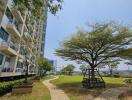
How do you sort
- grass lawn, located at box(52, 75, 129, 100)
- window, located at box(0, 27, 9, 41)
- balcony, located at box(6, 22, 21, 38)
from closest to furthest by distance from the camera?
grass lawn, located at box(52, 75, 129, 100) → window, located at box(0, 27, 9, 41) → balcony, located at box(6, 22, 21, 38)

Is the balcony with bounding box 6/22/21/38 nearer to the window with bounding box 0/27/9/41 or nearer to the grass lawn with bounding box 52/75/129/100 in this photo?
the window with bounding box 0/27/9/41

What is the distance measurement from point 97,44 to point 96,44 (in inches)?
5.8

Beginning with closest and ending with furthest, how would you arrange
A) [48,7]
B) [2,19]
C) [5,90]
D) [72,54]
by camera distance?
[48,7]
[5,90]
[2,19]
[72,54]

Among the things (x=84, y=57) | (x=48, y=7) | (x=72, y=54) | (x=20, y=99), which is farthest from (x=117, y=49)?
(x=48, y=7)

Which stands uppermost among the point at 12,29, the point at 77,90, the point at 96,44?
the point at 12,29

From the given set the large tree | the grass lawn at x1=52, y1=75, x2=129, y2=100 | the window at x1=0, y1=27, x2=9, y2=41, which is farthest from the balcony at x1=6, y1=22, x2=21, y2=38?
the grass lawn at x1=52, y1=75, x2=129, y2=100

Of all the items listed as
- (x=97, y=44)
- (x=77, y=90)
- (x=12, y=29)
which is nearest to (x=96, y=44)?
(x=97, y=44)

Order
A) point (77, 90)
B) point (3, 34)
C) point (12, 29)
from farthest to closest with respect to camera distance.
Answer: point (12, 29)
point (3, 34)
point (77, 90)

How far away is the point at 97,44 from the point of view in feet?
75.0

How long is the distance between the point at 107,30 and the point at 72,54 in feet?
23.7

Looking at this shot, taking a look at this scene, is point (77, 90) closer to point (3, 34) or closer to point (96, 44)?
point (96, 44)

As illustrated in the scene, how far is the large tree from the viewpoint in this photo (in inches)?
846

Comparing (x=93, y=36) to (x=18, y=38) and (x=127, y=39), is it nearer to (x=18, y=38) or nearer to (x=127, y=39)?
(x=127, y=39)

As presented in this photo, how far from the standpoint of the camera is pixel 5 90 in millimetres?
15578
